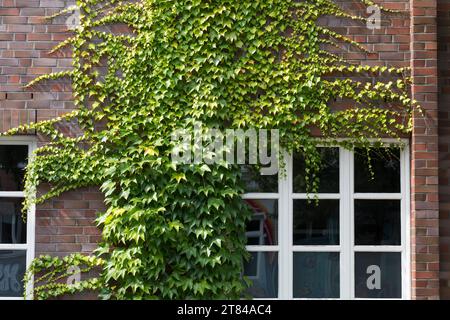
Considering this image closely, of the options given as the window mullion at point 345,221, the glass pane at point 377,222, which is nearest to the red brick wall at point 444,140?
the glass pane at point 377,222

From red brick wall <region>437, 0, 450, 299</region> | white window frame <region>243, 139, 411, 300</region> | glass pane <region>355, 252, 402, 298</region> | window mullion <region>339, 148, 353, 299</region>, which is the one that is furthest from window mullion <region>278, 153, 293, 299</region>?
red brick wall <region>437, 0, 450, 299</region>

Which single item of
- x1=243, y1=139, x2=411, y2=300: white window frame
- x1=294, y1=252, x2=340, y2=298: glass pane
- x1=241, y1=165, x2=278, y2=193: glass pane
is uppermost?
x1=241, y1=165, x2=278, y2=193: glass pane

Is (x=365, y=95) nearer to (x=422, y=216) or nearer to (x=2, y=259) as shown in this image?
(x=422, y=216)

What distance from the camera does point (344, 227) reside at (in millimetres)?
6465

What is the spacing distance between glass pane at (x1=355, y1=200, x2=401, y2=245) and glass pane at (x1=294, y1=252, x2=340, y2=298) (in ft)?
1.09

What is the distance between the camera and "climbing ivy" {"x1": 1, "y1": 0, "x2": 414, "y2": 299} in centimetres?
620

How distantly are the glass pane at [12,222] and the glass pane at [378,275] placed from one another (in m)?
3.19

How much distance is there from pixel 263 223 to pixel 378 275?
3.91 ft

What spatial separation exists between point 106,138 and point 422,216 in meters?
3.01

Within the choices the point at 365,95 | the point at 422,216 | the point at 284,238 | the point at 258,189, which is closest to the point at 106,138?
the point at 258,189

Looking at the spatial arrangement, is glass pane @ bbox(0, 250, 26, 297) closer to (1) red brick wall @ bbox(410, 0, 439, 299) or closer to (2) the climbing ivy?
(2) the climbing ivy

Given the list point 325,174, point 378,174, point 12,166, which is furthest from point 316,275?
point 12,166

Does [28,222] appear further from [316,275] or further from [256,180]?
[316,275]
